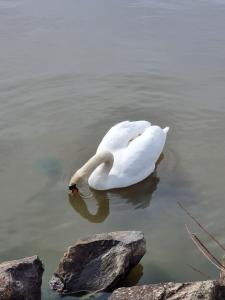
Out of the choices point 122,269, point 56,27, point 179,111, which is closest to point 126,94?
point 179,111

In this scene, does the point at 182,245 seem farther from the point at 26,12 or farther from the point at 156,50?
the point at 26,12

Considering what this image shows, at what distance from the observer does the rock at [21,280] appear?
5145 millimetres

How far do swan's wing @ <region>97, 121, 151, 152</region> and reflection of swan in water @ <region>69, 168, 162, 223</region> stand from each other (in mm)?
649

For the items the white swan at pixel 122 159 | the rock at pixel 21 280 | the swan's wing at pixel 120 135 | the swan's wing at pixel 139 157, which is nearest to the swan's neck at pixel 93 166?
the white swan at pixel 122 159

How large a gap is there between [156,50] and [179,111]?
2597 mm

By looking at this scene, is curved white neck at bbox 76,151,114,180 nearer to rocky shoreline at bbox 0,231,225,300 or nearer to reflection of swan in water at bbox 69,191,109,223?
reflection of swan in water at bbox 69,191,109,223

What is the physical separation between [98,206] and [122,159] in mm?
788

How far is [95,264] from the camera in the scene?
19.1 ft

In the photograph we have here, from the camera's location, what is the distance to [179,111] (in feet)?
31.8

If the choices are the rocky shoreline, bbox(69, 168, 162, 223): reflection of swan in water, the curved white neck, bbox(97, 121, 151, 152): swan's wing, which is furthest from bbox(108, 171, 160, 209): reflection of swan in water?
the rocky shoreline

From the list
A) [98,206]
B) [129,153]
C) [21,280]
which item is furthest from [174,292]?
[129,153]

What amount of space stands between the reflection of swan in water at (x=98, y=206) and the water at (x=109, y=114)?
0.02 m

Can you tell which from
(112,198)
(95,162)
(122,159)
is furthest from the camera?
(122,159)

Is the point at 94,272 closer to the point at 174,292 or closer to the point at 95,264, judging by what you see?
the point at 95,264
